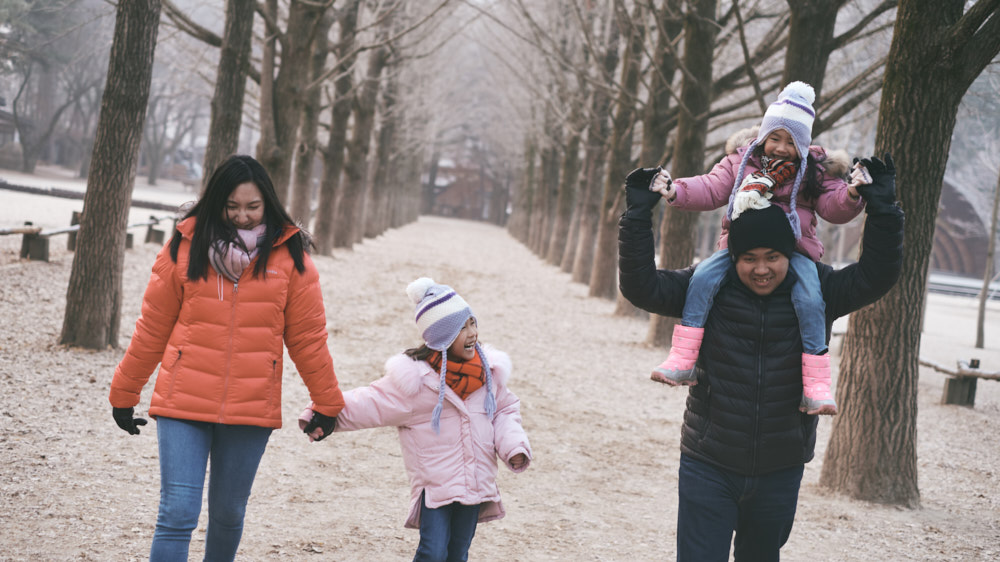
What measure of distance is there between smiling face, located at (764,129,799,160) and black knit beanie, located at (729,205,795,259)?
21 cm

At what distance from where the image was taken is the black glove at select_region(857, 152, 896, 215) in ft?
10.4

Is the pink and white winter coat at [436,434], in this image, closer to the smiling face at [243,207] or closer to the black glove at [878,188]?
the smiling face at [243,207]

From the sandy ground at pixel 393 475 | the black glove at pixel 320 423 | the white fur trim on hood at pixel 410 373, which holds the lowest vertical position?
the sandy ground at pixel 393 475

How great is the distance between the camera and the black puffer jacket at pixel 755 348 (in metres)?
3.25

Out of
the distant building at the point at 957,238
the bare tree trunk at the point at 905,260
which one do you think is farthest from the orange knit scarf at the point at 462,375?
the distant building at the point at 957,238

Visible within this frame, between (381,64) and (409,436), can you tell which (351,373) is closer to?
(409,436)

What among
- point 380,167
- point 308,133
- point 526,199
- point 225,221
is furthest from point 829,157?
point 526,199

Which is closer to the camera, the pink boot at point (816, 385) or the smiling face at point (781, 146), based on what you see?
the pink boot at point (816, 385)

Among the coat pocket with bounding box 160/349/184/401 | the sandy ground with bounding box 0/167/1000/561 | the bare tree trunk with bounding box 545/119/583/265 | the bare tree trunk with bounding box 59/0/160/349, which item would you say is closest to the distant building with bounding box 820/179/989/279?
the bare tree trunk with bounding box 545/119/583/265

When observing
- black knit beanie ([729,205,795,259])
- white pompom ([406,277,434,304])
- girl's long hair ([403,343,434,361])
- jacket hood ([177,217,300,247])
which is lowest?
girl's long hair ([403,343,434,361])

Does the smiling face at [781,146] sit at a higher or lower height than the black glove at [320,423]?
higher

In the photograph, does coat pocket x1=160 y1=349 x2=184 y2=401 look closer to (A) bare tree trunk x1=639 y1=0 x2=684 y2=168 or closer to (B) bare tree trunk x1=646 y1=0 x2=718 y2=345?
(B) bare tree trunk x1=646 y1=0 x2=718 y2=345

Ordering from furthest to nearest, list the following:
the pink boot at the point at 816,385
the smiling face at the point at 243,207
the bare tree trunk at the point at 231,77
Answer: the bare tree trunk at the point at 231,77 → the smiling face at the point at 243,207 → the pink boot at the point at 816,385

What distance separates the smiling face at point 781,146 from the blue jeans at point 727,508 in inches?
42.9
